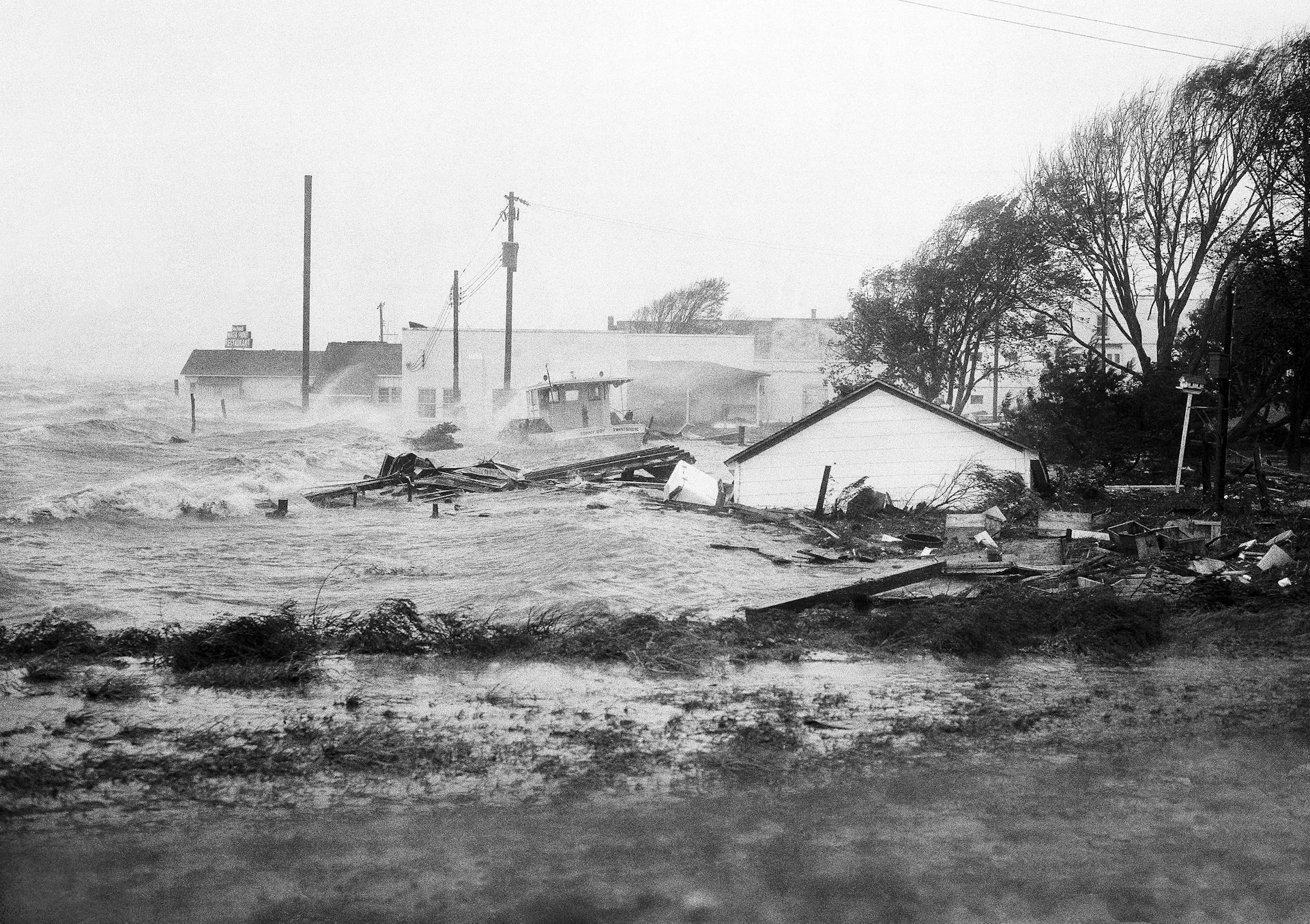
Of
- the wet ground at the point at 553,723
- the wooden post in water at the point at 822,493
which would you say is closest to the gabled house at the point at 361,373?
the wooden post in water at the point at 822,493

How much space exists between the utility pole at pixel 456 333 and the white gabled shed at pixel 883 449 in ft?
96.3

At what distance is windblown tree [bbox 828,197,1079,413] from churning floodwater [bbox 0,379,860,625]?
7720 mm

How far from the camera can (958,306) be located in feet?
101

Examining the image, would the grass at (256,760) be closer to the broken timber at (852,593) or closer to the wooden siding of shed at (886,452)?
the broken timber at (852,593)

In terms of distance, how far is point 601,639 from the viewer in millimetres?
8234

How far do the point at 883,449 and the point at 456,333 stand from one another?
30.5 meters

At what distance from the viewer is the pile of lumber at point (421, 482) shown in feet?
69.4

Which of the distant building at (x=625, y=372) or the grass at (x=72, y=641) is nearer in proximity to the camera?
the grass at (x=72, y=641)

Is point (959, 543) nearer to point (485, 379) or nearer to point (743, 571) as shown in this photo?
point (743, 571)

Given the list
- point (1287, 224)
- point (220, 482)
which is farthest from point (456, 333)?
point (1287, 224)

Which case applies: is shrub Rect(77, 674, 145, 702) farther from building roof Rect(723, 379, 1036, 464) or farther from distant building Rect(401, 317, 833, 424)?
distant building Rect(401, 317, 833, 424)

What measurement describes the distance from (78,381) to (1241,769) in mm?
57241

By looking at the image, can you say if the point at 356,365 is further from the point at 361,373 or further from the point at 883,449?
the point at 883,449

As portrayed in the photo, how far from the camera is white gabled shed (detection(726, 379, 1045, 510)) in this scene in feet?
54.6
